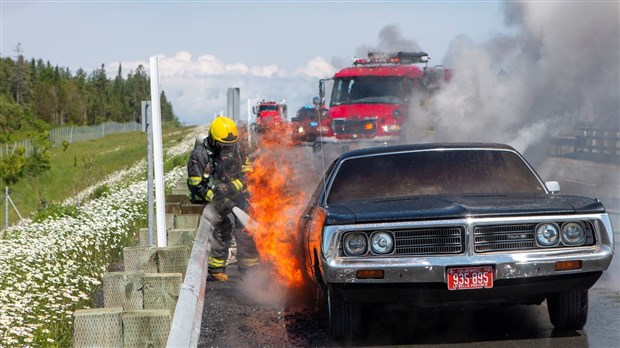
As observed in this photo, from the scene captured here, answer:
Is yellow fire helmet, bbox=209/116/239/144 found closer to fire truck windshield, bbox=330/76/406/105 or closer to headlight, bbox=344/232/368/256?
headlight, bbox=344/232/368/256

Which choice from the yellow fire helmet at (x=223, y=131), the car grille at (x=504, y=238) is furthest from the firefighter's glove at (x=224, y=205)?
the car grille at (x=504, y=238)

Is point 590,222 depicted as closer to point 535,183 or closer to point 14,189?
point 535,183

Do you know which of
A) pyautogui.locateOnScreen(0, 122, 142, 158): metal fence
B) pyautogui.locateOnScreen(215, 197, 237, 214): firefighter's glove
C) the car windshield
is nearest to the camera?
the car windshield

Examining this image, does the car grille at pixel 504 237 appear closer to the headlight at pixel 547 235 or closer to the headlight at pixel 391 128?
the headlight at pixel 547 235

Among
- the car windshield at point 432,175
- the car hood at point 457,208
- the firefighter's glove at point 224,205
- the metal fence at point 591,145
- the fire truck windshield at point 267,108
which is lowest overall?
the metal fence at point 591,145

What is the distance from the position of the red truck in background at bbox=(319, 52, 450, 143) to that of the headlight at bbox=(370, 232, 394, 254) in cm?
1773

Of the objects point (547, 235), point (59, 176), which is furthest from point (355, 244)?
point (59, 176)

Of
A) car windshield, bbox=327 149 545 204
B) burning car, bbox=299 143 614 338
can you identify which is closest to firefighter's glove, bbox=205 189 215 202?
car windshield, bbox=327 149 545 204

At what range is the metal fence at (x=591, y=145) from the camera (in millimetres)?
27062

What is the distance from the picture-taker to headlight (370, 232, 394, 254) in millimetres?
6867

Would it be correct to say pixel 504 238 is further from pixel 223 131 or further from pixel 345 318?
pixel 223 131

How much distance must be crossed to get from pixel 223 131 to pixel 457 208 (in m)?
4.39

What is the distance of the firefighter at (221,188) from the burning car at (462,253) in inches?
129

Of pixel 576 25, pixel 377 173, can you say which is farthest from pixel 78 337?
pixel 576 25
